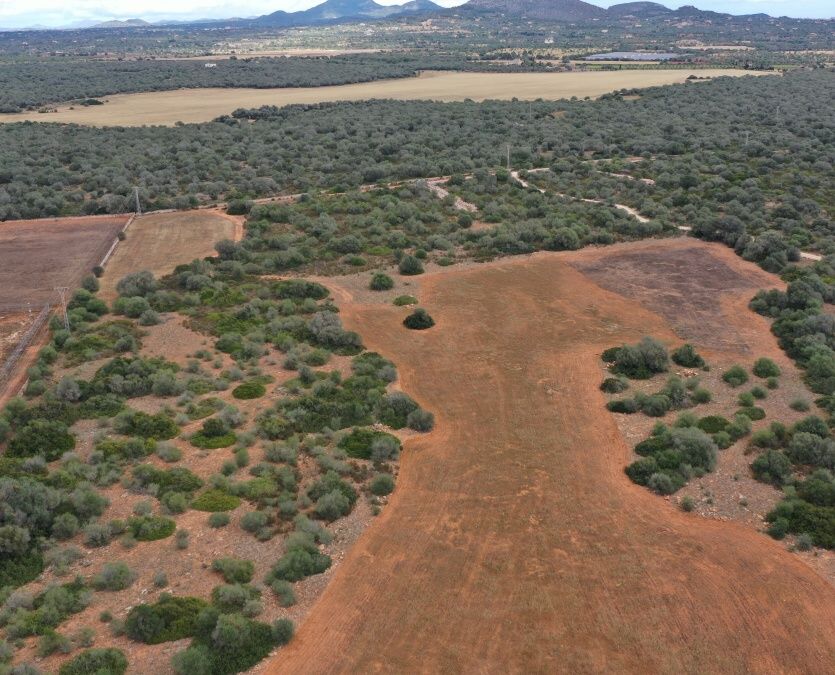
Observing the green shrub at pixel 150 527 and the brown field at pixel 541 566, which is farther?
the green shrub at pixel 150 527

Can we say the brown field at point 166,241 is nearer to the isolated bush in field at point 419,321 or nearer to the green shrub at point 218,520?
the isolated bush in field at point 419,321

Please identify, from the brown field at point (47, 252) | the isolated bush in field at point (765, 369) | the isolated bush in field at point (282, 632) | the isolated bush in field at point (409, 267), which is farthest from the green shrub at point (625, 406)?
the brown field at point (47, 252)

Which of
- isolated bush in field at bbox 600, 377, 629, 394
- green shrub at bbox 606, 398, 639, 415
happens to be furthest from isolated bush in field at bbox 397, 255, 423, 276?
green shrub at bbox 606, 398, 639, 415

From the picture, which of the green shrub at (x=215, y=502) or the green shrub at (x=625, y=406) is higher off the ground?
the green shrub at (x=215, y=502)

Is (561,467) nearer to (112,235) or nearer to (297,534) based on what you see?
(297,534)

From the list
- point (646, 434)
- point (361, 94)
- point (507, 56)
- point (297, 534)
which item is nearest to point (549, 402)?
point (646, 434)

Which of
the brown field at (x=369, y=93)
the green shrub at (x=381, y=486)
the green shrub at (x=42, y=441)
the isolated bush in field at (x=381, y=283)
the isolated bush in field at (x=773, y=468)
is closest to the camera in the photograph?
the green shrub at (x=381, y=486)
